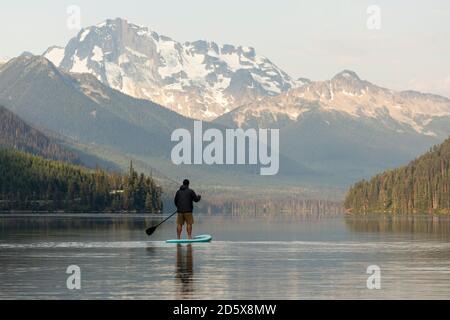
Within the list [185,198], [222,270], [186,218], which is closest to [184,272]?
[222,270]

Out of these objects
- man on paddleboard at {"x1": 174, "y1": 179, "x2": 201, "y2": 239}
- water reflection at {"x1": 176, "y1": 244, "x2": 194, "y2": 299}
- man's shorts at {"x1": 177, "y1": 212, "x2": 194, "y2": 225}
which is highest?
man on paddleboard at {"x1": 174, "y1": 179, "x2": 201, "y2": 239}

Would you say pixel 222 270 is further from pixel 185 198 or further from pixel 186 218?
pixel 186 218

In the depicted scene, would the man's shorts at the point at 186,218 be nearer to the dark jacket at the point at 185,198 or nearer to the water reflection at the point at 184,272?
the dark jacket at the point at 185,198

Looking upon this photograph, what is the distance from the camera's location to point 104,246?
92500mm

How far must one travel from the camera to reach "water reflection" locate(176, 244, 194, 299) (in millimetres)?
53731

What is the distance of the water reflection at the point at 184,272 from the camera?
2115 inches

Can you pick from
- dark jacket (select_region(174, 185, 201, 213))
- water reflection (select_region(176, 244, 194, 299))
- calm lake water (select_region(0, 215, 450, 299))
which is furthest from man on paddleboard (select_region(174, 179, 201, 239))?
calm lake water (select_region(0, 215, 450, 299))

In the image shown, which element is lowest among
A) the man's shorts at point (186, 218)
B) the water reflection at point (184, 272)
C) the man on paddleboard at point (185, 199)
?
the water reflection at point (184, 272)

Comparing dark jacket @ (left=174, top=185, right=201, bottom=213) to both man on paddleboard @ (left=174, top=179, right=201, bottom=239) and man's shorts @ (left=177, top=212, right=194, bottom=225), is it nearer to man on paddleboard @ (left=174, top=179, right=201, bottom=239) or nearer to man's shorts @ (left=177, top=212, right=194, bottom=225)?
man on paddleboard @ (left=174, top=179, right=201, bottom=239)

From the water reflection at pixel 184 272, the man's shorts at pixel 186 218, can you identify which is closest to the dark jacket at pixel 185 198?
the man's shorts at pixel 186 218

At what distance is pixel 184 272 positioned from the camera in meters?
64.1
